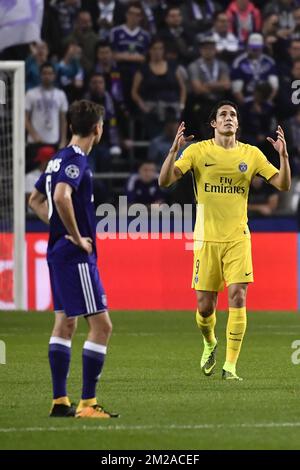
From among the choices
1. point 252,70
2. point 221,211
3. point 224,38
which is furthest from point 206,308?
point 224,38

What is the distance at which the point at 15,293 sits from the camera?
17188 mm

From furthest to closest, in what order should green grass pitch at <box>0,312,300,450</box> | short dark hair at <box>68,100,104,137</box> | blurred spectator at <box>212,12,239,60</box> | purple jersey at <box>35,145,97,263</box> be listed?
blurred spectator at <box>212,12,239,60</box>
short dark hair at <box>68,100,104,137</box>
purple jersey at <box>35,145,97,263</box>
green grass pitch at <box>0,312,300,450</box>

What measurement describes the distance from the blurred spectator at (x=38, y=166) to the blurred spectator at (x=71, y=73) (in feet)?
3.87

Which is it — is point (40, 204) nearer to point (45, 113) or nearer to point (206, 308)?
point (206, 308)

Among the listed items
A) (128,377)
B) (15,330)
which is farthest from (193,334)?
(128,377)

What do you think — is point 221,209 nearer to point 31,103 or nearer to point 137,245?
point 137,245

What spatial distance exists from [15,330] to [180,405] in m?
6.76

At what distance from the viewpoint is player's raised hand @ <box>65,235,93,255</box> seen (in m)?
7.45

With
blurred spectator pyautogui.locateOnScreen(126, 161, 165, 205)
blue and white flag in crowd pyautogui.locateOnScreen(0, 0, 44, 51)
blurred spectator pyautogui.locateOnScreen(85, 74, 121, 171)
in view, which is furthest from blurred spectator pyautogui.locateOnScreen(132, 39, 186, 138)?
blue and white flag in crowd pyautogui.locateOnScreen(0, 0, 44, 51)

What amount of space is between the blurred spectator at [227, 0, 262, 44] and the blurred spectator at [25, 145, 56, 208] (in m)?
4.21

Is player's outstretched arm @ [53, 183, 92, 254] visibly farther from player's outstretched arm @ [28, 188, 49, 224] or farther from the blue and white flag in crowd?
the blue and white flag in crowd

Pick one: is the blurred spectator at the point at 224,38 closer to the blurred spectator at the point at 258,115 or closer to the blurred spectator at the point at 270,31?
the blurred spectator at the point at 270,31

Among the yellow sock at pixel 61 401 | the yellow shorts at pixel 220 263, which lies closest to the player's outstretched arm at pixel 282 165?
the yellow shorts at pixel 220 263

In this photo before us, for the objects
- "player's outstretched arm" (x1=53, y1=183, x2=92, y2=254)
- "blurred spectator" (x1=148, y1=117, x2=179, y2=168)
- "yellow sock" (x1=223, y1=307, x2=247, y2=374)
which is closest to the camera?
"player's outstretched arm" (x1=53, y1=183, x2=92, y2=254)
